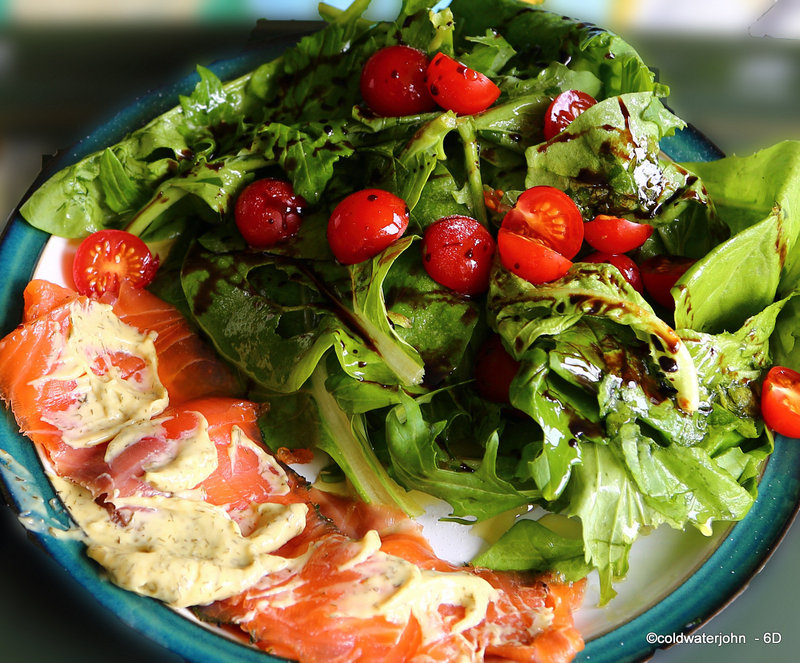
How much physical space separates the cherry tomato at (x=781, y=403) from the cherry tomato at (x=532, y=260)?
20.7 inches

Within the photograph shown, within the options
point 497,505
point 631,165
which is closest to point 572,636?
point 497,505

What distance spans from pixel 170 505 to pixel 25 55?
200cm

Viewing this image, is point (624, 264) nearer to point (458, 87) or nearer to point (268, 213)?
point (458, 87)

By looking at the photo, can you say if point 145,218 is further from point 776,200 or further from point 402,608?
point 776,200

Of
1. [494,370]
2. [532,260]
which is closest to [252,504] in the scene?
[494,370]

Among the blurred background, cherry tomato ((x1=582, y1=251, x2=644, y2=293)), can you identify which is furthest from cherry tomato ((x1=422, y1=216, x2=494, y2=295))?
the blurred background

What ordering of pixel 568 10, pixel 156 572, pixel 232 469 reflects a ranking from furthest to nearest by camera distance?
pixel 568 10, pixel 232 469, pixel 156 572

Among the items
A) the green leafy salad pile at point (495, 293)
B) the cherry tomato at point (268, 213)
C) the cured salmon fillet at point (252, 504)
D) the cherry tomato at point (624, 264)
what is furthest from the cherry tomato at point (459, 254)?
the cured salmon fillet at point (252, 504)

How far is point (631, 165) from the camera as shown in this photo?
1.68 metres

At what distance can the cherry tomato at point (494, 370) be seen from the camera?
1.64 metres

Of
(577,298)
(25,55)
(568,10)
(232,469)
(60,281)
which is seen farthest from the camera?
(568,10)

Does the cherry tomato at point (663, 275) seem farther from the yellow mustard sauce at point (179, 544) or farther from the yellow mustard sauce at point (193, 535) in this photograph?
the yellow mustard sauce at point (179, 544)

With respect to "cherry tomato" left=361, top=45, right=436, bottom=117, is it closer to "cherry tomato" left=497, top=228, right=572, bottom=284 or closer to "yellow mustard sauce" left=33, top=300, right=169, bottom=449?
"cherry tomato" left=497, top=228, right=572, bottom=284

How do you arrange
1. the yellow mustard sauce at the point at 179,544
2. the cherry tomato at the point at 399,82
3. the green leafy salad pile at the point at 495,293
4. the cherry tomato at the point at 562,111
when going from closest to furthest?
the yellow mustard sauce at the point at 179,544, the green leafy salad pile at the point at 495,293, the cherry tomato at the point at 562,111, the cherry tomato at the point at 399,82
